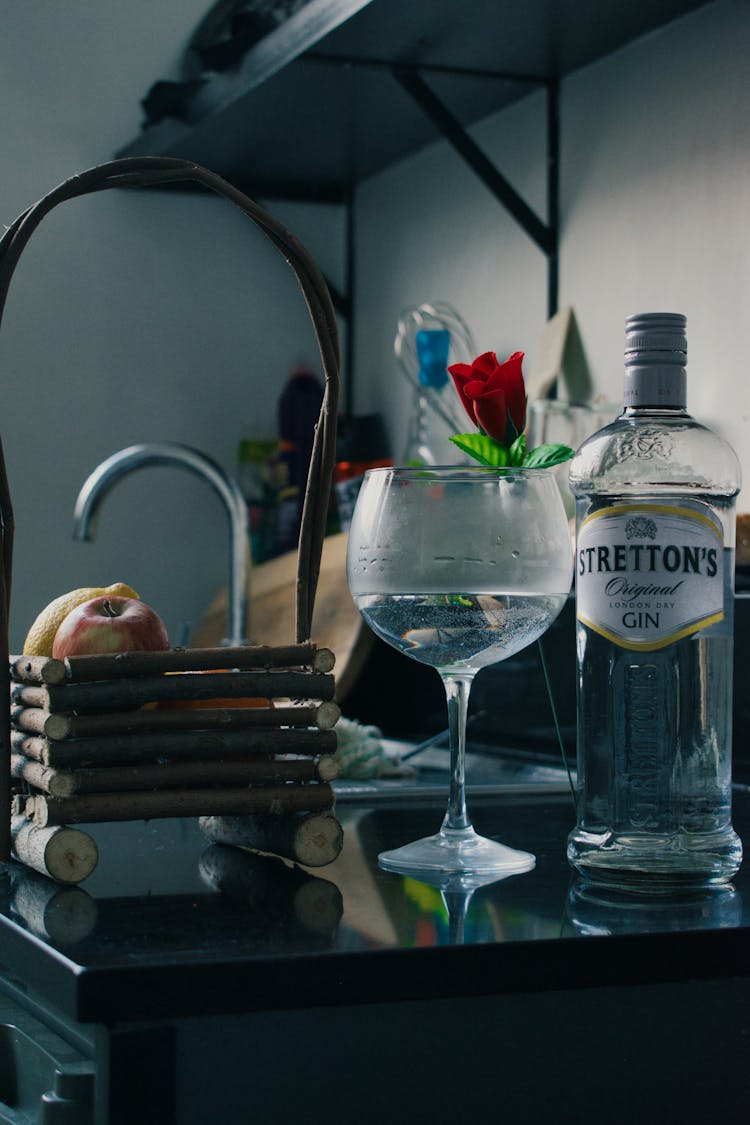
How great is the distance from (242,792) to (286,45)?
3.96 ft

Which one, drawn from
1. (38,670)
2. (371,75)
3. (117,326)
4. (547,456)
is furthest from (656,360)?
(117,326)

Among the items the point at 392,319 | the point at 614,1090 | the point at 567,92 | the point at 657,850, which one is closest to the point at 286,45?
the point at 567,92

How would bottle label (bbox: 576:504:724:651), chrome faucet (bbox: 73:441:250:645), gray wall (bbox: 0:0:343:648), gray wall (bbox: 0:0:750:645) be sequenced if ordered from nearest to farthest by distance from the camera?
bottle label (bbox: 576:504:724:651), chrome faucet (bbox: 73:441:250:645), gray wall (bbox: 0:0:750:645), gray wall (bbox: 0:0:343:648)

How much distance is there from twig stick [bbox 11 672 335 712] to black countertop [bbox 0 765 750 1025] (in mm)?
84

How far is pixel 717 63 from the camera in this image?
148 centimetres

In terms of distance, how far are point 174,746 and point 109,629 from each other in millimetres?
118

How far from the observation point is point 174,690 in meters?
0.68

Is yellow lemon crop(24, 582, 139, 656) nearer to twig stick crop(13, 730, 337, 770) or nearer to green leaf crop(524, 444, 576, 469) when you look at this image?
twig stick crop(13, 730, 337, 770)

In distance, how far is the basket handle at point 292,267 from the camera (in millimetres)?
730

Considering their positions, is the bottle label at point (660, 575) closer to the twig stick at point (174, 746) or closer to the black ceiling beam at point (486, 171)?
the twig stick at point (174, 746)

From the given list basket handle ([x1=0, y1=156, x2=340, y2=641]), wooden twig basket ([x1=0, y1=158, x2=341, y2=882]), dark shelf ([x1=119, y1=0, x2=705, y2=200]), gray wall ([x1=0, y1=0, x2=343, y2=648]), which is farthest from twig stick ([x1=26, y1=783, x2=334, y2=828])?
gray wall ([x1=0, y1=0, x2=343, y2=648])

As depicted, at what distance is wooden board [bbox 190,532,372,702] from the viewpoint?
68.2 inches

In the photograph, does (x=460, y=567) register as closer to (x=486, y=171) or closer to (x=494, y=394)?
(x=494, y=394)

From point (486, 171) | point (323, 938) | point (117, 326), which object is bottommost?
point (323, 938)
